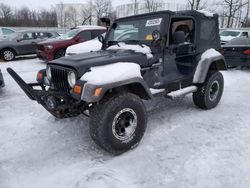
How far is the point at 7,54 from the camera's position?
1220 cm

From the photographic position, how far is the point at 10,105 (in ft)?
17.4

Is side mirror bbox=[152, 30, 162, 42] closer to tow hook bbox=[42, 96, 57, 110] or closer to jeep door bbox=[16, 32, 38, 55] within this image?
tow hook bbox=[42, 96, 57, 110]

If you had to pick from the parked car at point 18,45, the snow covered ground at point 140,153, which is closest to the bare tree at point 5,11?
the parked car at point 18,45

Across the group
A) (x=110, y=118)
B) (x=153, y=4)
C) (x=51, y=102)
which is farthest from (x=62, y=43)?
(x=153, y=4)

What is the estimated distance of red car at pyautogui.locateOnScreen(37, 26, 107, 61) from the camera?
33.8 feet

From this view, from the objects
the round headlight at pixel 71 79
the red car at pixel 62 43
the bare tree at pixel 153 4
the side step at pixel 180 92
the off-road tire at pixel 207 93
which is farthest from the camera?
the bare tree at pixel 153 4

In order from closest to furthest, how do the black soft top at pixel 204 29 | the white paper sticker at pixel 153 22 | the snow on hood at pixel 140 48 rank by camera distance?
the snow on hood at pixel 140 48 < the white paper sticker at pixel 153 22 < the black soft top at pixel 204 29

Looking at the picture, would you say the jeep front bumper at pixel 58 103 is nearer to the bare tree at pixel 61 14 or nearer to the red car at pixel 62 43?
the red car at pixel 62 43

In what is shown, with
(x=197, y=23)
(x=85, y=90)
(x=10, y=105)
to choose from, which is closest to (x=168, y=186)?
(x=85, y=90)

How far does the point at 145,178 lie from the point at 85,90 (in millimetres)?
1290

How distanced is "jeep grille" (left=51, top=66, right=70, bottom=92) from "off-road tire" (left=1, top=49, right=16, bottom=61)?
1016 cm

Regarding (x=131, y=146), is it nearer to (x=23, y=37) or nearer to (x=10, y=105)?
(x=10, y=105)

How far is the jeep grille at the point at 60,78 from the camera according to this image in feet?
10.8

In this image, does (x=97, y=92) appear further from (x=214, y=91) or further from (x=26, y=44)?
(x=26, y=44)
